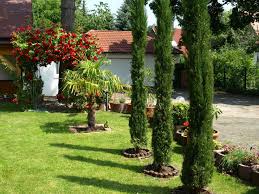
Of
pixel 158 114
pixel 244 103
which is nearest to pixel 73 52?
pixel 158 114

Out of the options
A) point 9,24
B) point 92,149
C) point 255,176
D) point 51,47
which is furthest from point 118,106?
point 255,176

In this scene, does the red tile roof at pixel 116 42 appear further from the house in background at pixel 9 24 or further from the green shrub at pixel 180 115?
the green shrub at pixel 180 115

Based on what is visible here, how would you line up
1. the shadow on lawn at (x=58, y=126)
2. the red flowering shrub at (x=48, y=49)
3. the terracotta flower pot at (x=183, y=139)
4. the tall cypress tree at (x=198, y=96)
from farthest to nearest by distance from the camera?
the red flowering shrub at (x=48, y=49)
the shadow on lawn at (x=58, y=126)
the terracotta flower pot at (x=183, y=139)
the tall cypress tree at (x=198, y=96)

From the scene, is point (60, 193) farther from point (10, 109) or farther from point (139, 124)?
point (10, 109)

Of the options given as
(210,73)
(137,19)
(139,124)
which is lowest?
(139,124)

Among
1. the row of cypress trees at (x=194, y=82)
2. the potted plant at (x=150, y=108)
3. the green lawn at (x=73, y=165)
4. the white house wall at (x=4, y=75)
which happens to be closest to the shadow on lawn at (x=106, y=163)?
the green lawn at (x=73, y=165)

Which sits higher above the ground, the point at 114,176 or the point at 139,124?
the point at 139,124

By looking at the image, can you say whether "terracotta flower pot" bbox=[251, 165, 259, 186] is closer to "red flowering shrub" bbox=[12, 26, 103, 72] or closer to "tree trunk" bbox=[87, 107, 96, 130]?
"tree trunk" bbox=[87, 107, 96, 130]

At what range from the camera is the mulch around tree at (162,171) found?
8789mm

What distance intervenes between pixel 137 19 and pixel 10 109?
945cm

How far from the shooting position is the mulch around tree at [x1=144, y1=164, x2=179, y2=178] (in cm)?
879

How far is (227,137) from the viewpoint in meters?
13.2

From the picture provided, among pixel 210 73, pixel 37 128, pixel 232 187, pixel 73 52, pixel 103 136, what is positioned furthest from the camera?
pixel 73 52

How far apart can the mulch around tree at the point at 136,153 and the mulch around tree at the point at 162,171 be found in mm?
1105
